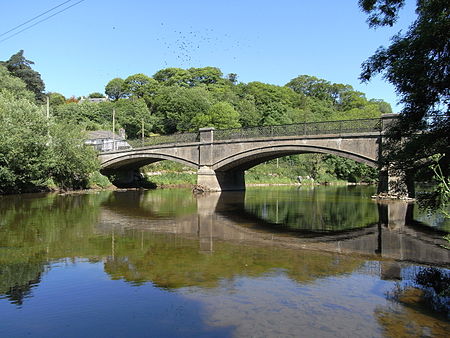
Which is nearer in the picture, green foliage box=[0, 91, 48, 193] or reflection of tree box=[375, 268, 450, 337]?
reflection of tree box=[375, 268, 450, 337]

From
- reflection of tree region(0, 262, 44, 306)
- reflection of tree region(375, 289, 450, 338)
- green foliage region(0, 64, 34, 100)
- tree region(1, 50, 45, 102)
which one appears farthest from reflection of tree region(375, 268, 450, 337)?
tree region(1, 50, 45, 102)

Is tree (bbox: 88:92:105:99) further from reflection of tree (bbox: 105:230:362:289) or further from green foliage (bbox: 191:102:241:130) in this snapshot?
reflection of tree (bbox: 105:230:362:289)

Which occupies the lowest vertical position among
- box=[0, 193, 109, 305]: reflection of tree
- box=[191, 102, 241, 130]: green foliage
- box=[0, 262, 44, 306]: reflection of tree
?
box=[0, 262, 44, 306]: reflection of tree

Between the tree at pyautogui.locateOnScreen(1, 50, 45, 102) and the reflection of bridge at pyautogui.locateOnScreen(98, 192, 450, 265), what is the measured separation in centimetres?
6071

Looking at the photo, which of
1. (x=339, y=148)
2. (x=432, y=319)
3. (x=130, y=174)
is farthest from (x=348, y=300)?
(x=130, y=174)

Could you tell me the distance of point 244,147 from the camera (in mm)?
33375

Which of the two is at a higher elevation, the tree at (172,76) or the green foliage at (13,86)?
the tree at (172,76)

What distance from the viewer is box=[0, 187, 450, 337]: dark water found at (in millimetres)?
5750

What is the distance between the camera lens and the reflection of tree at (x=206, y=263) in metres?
8.19

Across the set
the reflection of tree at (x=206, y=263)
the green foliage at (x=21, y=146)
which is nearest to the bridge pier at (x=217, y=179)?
the green foliage at (x=21, y=146)

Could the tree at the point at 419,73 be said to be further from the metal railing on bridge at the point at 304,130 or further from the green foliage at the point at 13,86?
the green foliage at the point at 13,86

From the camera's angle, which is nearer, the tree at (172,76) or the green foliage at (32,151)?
the green foliage at (32,151)

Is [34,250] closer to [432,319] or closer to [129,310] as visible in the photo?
[129,310]

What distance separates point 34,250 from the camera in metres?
10.5
